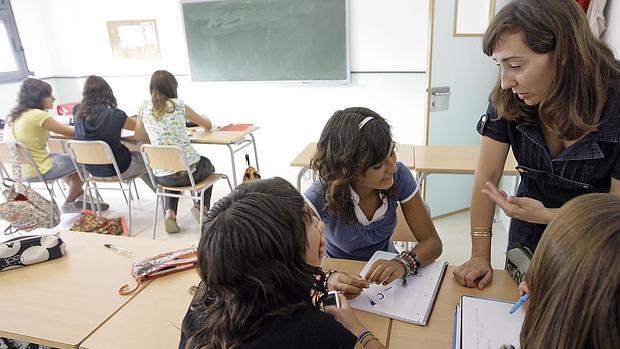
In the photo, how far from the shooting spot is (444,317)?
103cm

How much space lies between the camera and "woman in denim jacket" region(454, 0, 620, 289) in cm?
90

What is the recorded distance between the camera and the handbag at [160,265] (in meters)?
1.33

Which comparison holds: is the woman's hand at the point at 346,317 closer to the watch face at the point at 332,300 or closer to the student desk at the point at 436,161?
the watch face at the point at 332,300

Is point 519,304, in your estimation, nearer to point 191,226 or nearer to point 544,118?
point 544,118

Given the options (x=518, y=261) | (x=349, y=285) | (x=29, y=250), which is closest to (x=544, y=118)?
(x=518, y=261)

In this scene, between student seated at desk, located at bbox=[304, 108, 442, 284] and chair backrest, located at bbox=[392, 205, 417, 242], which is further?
chair backrest, located at bbox=[392, 205, 417, 242]

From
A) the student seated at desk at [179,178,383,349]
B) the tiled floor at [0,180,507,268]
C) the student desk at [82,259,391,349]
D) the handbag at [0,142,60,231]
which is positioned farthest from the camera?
the tiled floor at [0,180,507,268]

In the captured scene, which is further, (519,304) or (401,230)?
(401,230)

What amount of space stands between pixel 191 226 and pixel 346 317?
2677 mm

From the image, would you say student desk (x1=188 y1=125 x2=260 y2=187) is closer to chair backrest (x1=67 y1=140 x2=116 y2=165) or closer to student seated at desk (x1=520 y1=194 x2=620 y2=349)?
chair backrest (x1=67 y1=140 x2=116 y2=165)

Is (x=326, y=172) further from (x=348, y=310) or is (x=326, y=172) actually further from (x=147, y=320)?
(x=147, y=320)

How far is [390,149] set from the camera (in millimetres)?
1262

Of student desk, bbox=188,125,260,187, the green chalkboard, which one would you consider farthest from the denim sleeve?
the green chalkboard

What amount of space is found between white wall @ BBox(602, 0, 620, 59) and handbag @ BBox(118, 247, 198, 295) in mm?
1964
